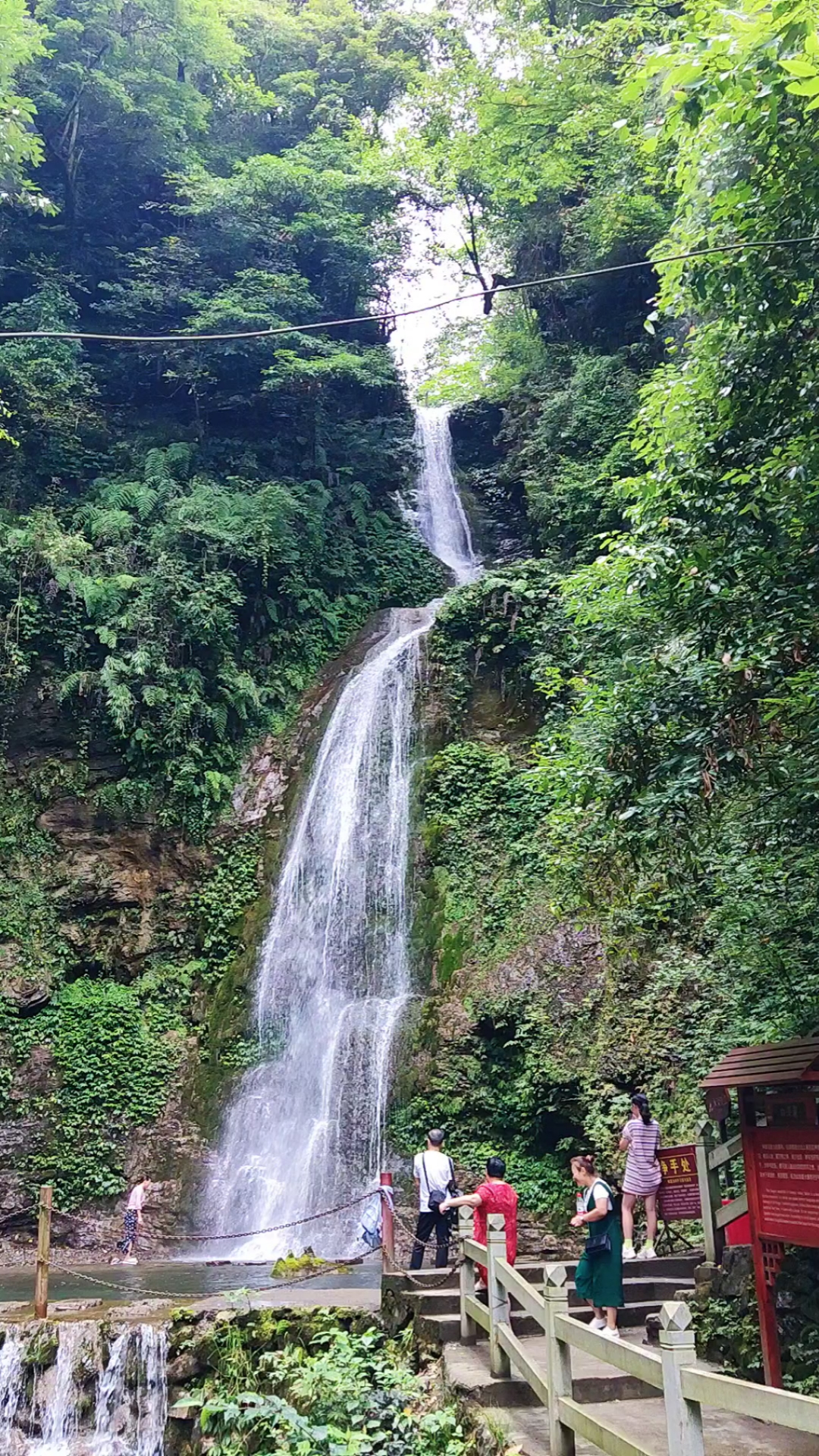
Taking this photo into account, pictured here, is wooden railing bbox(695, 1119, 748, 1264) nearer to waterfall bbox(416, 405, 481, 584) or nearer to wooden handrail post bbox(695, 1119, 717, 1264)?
wooden handrail post bbox(695, 1119, 717, 1264)

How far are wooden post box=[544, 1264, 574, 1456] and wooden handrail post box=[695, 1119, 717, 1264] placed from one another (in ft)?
7.86

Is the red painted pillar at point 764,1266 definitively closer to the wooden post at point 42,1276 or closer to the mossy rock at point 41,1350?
the mossy rock at point 41,1350

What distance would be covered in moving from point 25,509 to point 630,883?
52.7ft

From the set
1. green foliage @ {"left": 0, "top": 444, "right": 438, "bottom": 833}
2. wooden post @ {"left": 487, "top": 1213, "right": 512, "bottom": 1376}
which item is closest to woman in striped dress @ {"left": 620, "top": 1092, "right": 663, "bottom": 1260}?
wooden post @ {"left": 487, "top": 1213, "right": 512, "bottom": 1376}

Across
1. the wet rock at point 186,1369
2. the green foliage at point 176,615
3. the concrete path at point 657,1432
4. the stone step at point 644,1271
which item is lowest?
the wet rock at point 186,1369

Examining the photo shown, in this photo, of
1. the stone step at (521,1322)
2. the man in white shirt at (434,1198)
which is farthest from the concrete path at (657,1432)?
the man in white shirt at (434,1198)

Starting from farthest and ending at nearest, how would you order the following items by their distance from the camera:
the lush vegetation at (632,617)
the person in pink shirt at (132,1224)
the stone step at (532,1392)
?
the person in pink shirt at (132,1224) → the lush vegetation at (632,617) → the stone step at (532,1392)

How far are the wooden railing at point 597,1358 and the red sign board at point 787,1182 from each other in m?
0.71

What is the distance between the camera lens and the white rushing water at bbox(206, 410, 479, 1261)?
12.3 m

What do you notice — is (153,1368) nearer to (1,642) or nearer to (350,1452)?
(350,1452)

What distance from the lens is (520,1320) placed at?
21.5 feet

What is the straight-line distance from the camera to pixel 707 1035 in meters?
10.3

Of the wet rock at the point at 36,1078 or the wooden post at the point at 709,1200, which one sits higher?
the wet rock at the point at 36,1078

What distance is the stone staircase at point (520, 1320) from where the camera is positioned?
5.40 m
